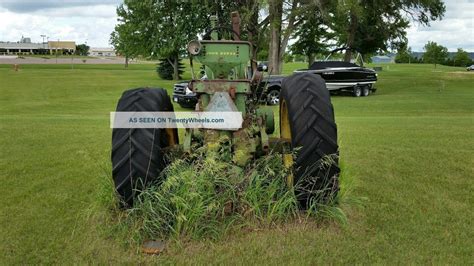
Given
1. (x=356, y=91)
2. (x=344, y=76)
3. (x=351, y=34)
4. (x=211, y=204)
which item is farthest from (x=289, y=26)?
(x=211, y=204)

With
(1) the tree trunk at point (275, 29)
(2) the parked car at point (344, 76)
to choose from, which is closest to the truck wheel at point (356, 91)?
(2) the parked car at point (344, 76)

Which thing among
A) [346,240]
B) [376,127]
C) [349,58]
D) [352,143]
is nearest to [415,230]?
[346,240]

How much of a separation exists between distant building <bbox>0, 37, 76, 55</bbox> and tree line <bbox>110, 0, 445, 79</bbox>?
329 ft

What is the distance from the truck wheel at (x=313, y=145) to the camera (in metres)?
4.09

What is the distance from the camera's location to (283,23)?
29.0 metres

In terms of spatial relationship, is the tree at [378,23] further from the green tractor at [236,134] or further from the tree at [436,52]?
the tree at [436,52]

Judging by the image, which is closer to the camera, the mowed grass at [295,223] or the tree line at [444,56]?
the mowed grass at [295,223]

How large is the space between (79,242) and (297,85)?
2.44m

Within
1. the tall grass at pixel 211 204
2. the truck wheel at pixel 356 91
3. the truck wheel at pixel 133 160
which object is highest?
the truck wheel at pixel 133 160

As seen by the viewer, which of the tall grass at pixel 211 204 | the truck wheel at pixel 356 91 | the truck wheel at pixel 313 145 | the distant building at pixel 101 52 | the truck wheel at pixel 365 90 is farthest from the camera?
the distant building at pixel 101 52

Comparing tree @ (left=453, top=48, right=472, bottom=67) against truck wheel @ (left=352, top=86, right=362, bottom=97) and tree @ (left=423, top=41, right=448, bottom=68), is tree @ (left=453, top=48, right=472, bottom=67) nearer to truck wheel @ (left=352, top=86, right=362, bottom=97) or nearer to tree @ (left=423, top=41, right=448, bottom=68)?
tree @ (left=423, top=41, right=448, bottom=68)

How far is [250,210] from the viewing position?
4113mm

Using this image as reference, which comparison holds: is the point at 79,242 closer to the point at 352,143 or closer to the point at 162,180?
the point at 162,180

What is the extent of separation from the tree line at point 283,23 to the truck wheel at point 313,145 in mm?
21258
